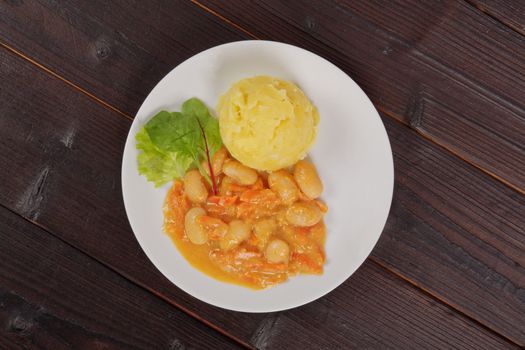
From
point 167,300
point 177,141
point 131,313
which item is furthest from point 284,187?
point 131,313

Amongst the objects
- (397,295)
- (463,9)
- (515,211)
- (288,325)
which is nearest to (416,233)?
(397,295)

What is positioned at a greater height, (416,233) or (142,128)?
(416,233)

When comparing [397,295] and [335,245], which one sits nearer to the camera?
[335,245]

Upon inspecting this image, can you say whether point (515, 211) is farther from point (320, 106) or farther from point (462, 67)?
point (320, 106)

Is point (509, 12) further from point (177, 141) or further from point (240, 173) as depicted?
point (177, 141)

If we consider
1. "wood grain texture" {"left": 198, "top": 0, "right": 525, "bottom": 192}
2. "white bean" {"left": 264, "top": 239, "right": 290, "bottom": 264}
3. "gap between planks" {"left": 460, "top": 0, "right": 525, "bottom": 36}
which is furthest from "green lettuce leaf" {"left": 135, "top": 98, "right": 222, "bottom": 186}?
"gap between planks" {"left": 460, "top": 0, "right": 525, "bottom": 36}

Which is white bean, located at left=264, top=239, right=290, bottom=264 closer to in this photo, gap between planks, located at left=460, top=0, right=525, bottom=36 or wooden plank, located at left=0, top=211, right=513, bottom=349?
wooden plank, located at left=0, top=211, right=513, bottom=349

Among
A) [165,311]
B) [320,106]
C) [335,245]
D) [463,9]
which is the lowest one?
[165,311]
